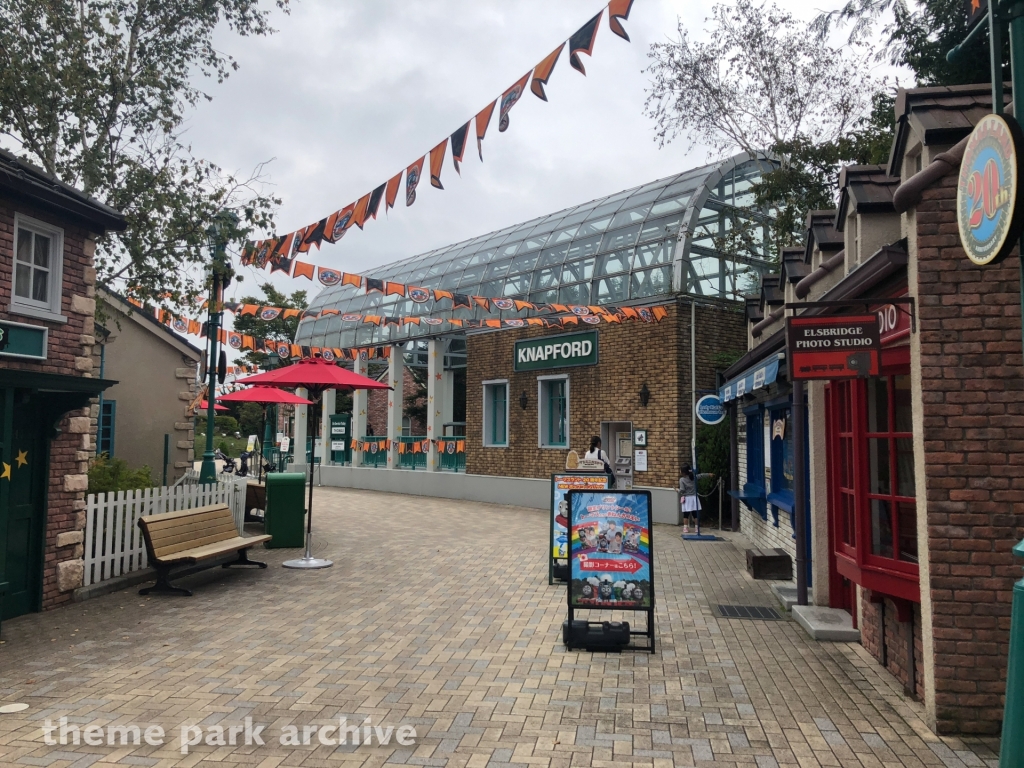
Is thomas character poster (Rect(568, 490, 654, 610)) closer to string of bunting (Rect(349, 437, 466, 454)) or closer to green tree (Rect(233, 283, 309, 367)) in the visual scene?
string of bunting (Rect(349, 437, 466, 454))

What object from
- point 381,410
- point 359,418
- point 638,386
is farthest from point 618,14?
point 381,410

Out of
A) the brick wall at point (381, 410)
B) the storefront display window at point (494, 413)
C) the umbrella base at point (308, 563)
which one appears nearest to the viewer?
the umbrella base at point (308, 563)

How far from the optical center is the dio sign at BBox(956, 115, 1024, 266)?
2.99 m

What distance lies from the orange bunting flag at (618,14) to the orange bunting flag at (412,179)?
292cm

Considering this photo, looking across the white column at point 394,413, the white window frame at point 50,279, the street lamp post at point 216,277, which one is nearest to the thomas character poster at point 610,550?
the white window frame at point 50,279

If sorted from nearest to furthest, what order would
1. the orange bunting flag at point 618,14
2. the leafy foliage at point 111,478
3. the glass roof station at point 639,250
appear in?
the orange bunting flag at point 618,14 → the leafy foliage at point 111,478 → the glass roof station at point 639,250

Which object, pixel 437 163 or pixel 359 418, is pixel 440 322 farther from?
pixel 437 163

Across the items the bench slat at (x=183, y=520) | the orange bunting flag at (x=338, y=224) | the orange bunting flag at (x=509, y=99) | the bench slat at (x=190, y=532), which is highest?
the orange bunting flag at (x=509, y=99)

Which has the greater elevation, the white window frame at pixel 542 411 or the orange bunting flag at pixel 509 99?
the orange bunting flag at pixel 509 99

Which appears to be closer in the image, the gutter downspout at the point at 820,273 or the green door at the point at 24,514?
the gutter downspout at the point at 820,273

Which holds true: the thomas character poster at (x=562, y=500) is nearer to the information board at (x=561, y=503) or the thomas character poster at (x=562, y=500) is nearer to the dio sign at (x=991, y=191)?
the information board at (x=561, y=503)

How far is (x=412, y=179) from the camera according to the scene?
8.80m

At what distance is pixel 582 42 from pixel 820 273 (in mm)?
3262

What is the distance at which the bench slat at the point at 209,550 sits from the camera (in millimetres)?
8336
